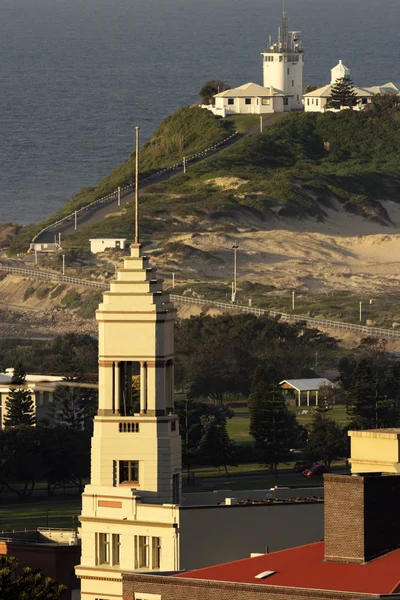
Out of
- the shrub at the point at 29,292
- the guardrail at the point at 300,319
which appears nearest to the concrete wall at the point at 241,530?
the guardrail at the point at 300,319

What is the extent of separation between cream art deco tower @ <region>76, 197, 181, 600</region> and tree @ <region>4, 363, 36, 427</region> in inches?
2420

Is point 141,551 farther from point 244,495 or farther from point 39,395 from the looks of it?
point 39,395

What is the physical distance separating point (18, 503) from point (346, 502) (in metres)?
55.9

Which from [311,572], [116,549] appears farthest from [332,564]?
[116,549]

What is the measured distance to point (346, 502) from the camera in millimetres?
35844

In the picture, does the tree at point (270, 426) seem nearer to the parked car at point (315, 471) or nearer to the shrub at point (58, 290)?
the parked car at point (315, 471)

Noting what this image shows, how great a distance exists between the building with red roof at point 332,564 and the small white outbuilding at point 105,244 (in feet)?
522

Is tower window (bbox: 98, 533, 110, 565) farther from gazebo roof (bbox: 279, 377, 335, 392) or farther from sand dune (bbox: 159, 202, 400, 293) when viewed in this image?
sand dune (bbox: 159, 202, 400, 293)

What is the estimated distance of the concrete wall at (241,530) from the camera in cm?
3959

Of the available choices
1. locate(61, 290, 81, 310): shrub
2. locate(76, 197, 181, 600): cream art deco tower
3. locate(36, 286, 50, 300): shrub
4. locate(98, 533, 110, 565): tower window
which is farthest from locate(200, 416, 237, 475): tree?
locate(36, 286, 50, 300): shrub

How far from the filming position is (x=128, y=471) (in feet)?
137

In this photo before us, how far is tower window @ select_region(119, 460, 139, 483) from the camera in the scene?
137 feet

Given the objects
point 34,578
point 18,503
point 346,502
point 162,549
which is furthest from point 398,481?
point 18,503

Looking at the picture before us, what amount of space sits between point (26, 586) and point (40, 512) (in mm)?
45482
